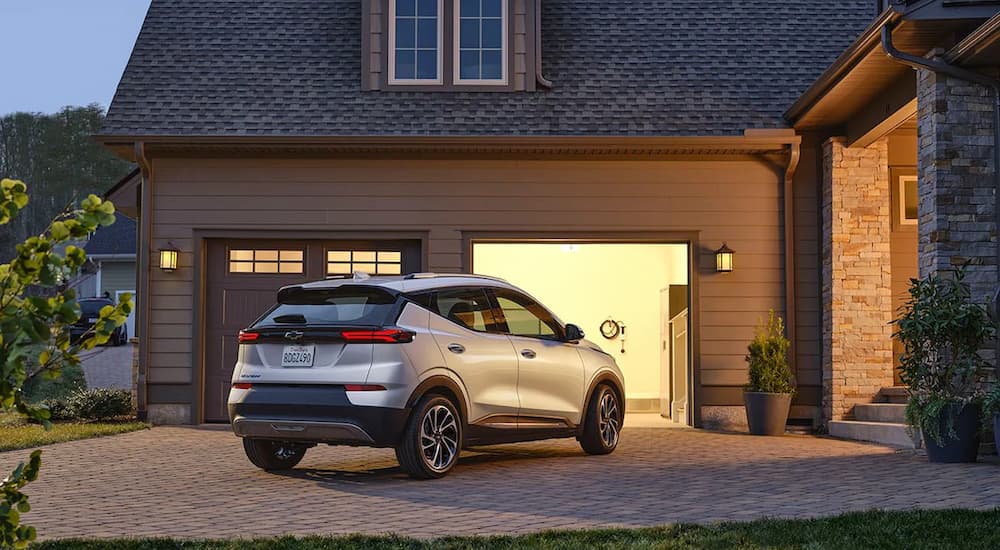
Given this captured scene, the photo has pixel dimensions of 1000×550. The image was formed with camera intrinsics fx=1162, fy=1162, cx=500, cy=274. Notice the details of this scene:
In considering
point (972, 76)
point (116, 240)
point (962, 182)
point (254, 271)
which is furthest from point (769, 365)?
point (116, 240)

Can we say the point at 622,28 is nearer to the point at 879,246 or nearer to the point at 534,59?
the point at 534,59

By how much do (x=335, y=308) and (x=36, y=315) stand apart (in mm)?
5480

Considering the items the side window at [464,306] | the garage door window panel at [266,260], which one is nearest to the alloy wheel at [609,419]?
the side window at [464,306]

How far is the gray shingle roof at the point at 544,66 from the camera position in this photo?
46.1 ft

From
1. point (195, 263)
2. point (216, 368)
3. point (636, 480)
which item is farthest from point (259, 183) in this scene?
point (636, 480)

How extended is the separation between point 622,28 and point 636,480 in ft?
27.7

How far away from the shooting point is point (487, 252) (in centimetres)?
1781

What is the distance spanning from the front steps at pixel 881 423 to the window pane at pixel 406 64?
6623 millimetres

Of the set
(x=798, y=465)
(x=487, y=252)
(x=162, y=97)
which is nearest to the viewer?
(x=798, y=465)

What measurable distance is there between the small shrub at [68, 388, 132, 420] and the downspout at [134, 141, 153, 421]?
22cm

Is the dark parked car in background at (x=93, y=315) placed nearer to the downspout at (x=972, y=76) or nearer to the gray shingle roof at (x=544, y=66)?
the gray shingle roof at (x=544, y=66)

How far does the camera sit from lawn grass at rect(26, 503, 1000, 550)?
18.6ft

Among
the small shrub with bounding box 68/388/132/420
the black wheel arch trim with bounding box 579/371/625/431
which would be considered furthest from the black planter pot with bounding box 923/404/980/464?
the small shrub with bounding box 68/388/132/420

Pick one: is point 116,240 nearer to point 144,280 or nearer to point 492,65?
point 144,280
